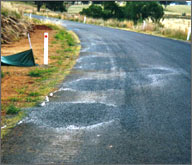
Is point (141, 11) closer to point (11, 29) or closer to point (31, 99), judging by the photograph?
point (11, 29)

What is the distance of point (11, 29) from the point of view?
18.0m

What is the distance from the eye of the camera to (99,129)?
501cm

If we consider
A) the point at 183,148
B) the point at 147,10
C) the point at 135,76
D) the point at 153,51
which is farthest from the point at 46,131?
the point at 147,10

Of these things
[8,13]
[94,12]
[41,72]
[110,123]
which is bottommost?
[110,123]

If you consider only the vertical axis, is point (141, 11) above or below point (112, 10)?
below

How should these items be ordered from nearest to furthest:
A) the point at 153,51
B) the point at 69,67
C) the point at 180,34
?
the point at 69,67
the point at 153,51
the point at 180,34

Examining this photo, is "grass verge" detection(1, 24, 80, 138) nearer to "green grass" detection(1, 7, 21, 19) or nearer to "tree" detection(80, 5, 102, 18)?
"green grass" detection(1, 7, 21, 19)

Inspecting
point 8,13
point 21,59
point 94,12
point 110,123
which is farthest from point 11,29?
point 94,12

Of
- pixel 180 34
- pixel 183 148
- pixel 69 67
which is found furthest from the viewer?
pixel 180 34

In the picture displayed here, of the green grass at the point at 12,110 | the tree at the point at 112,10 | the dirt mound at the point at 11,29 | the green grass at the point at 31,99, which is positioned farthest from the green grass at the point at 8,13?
the tree at the point at 112,10

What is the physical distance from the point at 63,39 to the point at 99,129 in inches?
563

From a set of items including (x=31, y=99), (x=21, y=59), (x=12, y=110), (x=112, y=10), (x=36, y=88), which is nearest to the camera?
(x=12, y=110)

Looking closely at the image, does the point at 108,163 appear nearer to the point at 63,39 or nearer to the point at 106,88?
the point at 106,88

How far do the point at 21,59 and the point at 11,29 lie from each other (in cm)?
814
